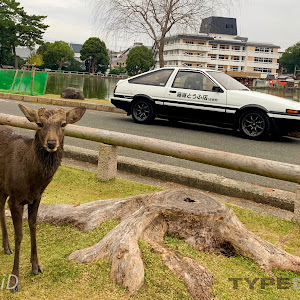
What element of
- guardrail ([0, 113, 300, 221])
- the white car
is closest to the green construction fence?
the white car

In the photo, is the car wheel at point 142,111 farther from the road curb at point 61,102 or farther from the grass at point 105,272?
the grass at point 105,272

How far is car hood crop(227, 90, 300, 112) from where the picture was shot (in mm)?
9410

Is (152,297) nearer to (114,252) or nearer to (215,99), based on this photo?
(114,252)

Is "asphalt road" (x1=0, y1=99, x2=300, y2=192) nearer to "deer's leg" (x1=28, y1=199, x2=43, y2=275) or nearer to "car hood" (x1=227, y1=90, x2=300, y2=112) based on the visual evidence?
"car hood" (x1=227, y1=90, x2=300, y2=112)

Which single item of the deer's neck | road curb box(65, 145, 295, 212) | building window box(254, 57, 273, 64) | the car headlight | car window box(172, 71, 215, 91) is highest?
building window box(254, 57, 273, 64)

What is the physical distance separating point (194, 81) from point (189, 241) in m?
8.08

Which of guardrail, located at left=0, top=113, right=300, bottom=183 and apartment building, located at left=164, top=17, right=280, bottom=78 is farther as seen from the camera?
apartment building, located at left=164, top=17, right=280, bottom=78

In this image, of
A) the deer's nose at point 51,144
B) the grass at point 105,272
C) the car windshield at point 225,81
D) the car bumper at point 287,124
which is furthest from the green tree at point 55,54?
the deer's nose at point 51,144

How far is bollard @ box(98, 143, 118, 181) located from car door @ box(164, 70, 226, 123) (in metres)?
5.42

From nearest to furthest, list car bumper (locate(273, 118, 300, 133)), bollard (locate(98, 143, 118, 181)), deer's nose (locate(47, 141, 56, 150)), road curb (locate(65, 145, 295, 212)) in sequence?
deer's nose (locate(47, 141, 56, 150)) < road curb (locate(65, 145, 295, 212)) < bollard (locate(98, 143, 118, 181)) < car bumper (locate(273, 118, 300, 133))

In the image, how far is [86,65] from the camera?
324 ft

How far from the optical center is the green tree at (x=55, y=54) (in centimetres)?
9456

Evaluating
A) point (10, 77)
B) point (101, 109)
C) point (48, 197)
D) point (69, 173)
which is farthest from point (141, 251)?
point (10, 77)

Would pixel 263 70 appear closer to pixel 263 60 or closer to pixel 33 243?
pixel 263 60
